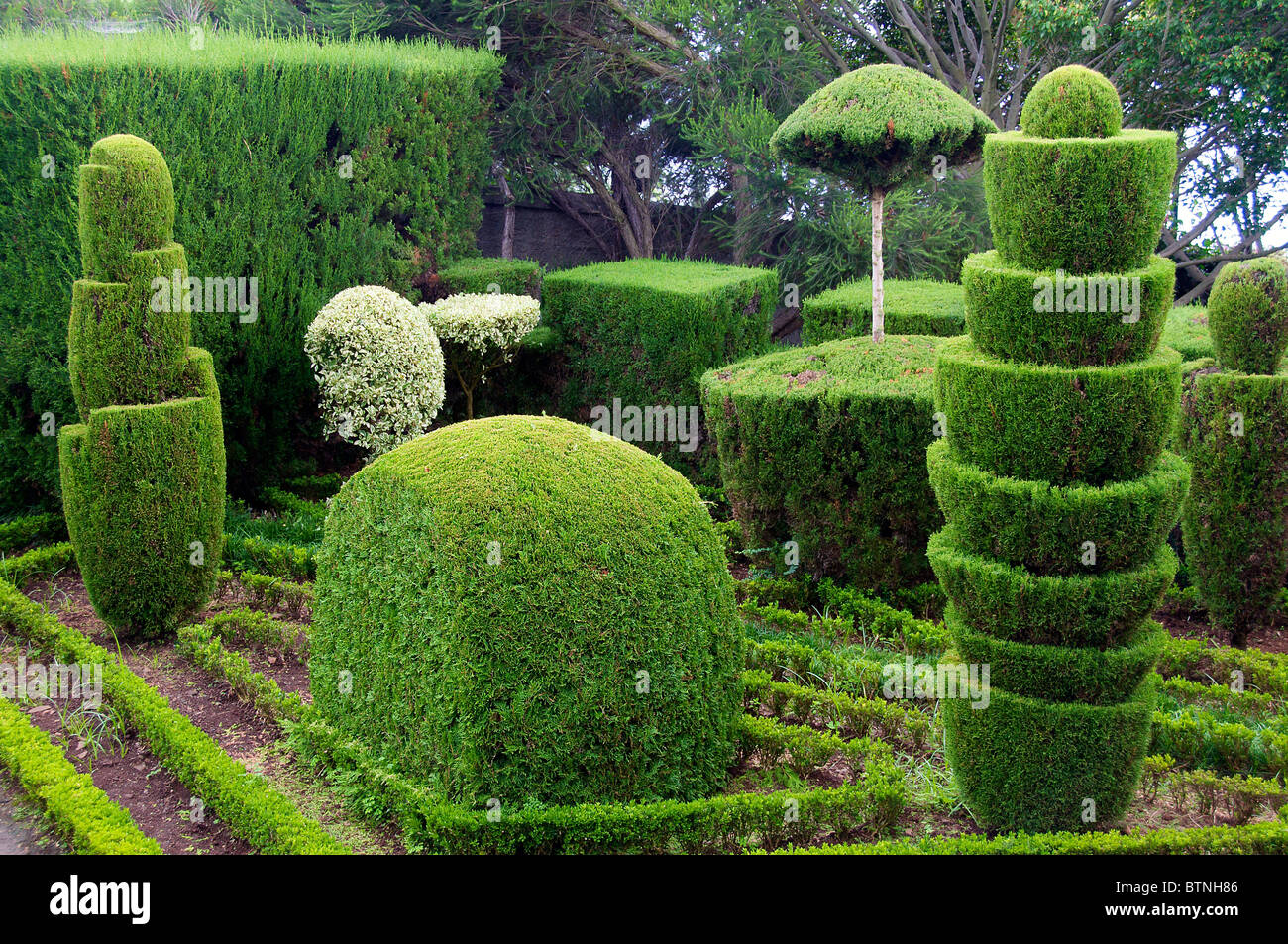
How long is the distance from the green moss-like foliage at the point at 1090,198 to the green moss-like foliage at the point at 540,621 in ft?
7.36

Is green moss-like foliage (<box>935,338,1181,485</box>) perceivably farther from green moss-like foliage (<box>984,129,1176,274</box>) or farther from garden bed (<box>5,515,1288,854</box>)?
garden bed (<box>5,515,1288,854</box>)

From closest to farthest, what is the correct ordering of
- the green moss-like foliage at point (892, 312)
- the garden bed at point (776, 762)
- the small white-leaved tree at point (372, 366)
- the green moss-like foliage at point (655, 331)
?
the garden bed at point (776, 762) → the small white-leaved tree at point (372, 366) → the green moss-like foliage at point (892, 312) → the green moss-like foliage at point (655, 331)

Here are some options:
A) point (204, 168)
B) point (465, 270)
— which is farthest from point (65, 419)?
point (465, 270)

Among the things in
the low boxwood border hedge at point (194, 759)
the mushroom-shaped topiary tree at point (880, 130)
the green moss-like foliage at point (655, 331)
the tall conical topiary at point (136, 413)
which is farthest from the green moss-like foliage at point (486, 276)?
the low boxwood border hedge at point (194, 759)

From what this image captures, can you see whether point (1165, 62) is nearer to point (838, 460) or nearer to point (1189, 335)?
point (1189, 335)

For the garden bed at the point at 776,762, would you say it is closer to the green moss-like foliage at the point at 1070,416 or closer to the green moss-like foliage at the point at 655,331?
the green moss-like foliage at the point at 1070,416

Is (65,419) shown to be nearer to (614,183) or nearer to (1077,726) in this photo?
(1077,726)

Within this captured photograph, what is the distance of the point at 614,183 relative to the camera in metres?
19.8

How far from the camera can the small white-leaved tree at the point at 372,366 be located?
10.6m

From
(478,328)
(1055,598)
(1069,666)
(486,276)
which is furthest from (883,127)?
(486,276)

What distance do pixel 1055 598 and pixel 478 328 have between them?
311 inches

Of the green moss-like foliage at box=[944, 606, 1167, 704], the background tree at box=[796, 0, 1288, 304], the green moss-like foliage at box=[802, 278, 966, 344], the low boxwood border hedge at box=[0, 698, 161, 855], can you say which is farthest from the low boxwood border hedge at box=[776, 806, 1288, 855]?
the background tree at box=[796, 0, 1288, 304]

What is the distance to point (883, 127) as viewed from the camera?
28.9ft

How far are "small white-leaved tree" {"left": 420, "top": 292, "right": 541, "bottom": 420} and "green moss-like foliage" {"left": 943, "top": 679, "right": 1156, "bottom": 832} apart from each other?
764 centimetres
